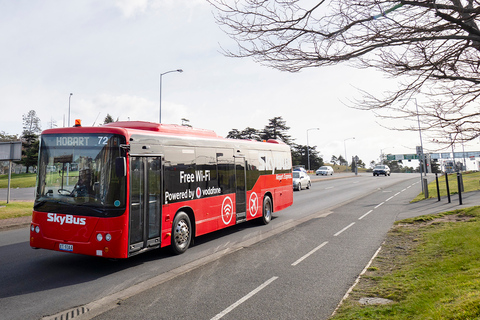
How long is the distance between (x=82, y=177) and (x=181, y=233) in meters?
2.62

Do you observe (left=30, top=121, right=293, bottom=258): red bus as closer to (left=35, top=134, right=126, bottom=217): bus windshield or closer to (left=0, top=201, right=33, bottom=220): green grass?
(left=35, top=134, right=126, bottom=217): bus windshield

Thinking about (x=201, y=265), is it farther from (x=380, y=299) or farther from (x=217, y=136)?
(x=217, y=136)

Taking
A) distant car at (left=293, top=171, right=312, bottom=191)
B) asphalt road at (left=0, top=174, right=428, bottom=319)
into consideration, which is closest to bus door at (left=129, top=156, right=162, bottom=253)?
asphalt road at (left=0, top=174, right=428, bottom=319)

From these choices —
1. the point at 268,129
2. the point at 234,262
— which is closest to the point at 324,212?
the point at 234,262

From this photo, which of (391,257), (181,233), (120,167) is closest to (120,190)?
(120,167)

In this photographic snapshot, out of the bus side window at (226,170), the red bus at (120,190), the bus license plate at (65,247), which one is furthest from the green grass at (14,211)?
the bus side window at (226,170)

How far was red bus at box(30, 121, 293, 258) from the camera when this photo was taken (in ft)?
21.4

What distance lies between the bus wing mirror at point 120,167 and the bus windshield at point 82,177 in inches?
3.2

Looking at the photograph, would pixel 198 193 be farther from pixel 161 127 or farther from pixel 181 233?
pixel 161 127

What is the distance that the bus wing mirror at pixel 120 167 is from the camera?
635 cm

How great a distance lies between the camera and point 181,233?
26.6 ft

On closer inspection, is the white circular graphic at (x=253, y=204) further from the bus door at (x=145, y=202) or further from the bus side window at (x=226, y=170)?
the bus door at (x=145, y=202)

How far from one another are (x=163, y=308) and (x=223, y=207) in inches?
201

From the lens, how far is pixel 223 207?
9797mm
